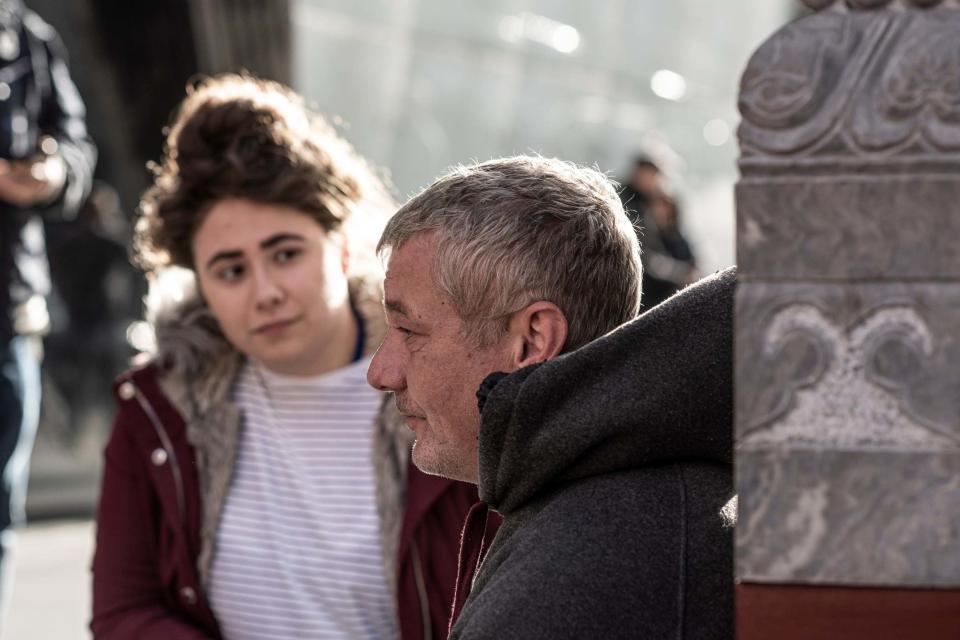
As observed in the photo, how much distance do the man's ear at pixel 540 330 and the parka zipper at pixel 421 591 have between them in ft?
3.27

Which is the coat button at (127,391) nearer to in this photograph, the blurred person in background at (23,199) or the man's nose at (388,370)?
the blurred person in background at (23,199)

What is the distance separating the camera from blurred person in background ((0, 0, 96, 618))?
4020mm

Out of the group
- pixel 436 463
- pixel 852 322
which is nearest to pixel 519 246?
pixel 436 463

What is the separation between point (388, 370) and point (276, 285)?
1.05 m

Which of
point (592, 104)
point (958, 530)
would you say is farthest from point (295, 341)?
point (592, 104)

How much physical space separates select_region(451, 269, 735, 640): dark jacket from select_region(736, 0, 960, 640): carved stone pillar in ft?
1.10

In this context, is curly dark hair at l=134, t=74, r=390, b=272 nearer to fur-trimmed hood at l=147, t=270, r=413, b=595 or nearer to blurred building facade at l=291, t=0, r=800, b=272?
fur-trimmed hood at l=147, t=270, r=413, b=595

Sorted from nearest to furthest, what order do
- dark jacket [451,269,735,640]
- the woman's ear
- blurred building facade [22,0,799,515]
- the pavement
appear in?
dark jacket [451,269,735,640] < the woman's ear < the pavement < blurred building facade [22,0,799,515]

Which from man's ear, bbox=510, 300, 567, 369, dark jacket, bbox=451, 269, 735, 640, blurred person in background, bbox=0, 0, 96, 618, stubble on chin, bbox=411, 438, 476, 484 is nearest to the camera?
dark jacket, bbox=451, 269, 735, 640

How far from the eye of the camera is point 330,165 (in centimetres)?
334

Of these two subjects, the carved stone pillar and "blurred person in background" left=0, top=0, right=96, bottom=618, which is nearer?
the carved stone pillar

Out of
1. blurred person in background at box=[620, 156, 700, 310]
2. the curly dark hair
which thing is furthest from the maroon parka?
blurred person in background at box=[620, 156, 700, 310]

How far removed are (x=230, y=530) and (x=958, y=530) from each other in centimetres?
200

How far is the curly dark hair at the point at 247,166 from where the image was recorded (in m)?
3.27
